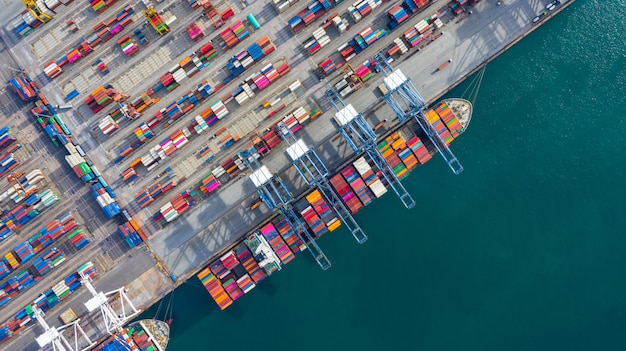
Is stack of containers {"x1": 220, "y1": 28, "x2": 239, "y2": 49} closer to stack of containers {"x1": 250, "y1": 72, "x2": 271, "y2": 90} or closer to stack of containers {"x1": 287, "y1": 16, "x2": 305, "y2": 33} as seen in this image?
stack of containers {"x1": 250, "y1": 72, "x2": 271, "y2": 90}

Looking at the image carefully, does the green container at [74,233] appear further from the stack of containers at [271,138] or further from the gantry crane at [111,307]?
the stack of containers at [271,138]

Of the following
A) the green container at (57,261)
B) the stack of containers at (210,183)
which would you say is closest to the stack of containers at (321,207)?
the stack of containers at (210,183)

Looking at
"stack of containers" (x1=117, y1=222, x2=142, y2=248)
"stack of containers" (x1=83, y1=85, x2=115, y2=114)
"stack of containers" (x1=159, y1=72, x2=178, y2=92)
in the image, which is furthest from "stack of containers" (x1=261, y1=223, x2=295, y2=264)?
"stack of containers" (x1=83, y1=85, x2=115, y2=114)

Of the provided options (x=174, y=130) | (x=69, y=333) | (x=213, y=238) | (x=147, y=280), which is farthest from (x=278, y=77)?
(x=69, y=333)

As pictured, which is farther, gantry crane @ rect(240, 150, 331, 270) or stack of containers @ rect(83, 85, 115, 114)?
stack of containers @ rect(83, 85, 115, 114)

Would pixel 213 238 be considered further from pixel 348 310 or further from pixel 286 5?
pixel 286 5

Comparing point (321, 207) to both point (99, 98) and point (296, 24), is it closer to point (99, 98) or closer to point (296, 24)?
point (296, 24)
